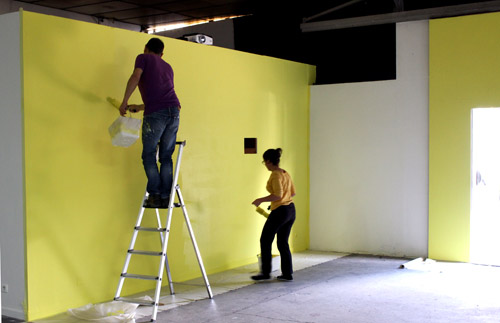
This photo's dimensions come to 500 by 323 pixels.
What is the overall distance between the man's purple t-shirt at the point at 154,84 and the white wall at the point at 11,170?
102 centimetres

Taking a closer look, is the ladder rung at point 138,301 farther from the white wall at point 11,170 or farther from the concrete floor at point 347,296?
the white wall at point 11,170

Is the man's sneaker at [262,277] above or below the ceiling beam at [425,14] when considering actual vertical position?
below

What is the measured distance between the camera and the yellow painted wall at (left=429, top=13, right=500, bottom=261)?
700 centimetres

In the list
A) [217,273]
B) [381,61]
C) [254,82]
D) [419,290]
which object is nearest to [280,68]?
[254,82]

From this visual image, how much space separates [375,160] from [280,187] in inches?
86.6

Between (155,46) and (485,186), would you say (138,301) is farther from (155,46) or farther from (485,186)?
(485,186)

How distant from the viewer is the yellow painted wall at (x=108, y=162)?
4.89 meters

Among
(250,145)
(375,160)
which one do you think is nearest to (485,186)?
(375,160)

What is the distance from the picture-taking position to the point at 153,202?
5.27 m

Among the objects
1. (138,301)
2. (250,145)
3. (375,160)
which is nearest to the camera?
(138,301)

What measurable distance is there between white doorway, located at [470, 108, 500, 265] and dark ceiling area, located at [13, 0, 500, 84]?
1.41 meters

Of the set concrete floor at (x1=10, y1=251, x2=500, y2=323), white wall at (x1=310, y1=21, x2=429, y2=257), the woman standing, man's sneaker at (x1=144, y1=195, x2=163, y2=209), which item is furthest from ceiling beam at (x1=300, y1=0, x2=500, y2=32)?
man's sneaker at (x1=144, y1=195, x2=163, y2=209)

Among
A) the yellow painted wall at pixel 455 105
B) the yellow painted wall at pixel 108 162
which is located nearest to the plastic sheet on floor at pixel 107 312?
the yellow painted wall at pixel 108 162

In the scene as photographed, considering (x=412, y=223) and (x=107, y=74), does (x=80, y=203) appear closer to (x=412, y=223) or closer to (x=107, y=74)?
(x=107, y=74)
